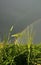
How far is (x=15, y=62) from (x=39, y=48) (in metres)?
0.19

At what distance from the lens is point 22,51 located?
78.2 inches

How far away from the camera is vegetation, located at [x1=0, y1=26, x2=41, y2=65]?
1.93 meters

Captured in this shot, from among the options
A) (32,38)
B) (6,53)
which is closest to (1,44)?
→ (6,53)

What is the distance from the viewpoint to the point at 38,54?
196cm

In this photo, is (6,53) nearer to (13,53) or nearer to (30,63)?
(13,53)

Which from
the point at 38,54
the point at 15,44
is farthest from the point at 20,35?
the point at 38,54

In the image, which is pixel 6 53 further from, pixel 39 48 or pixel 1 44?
pixel 39 48

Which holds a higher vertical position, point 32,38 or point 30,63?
point 32,38

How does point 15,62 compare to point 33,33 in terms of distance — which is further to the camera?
point 33,33

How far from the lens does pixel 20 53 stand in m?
1.97

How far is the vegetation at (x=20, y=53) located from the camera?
193 cm

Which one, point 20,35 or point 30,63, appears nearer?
point 30,63

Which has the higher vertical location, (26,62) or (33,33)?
A: (33,33)

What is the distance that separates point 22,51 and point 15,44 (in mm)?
93
